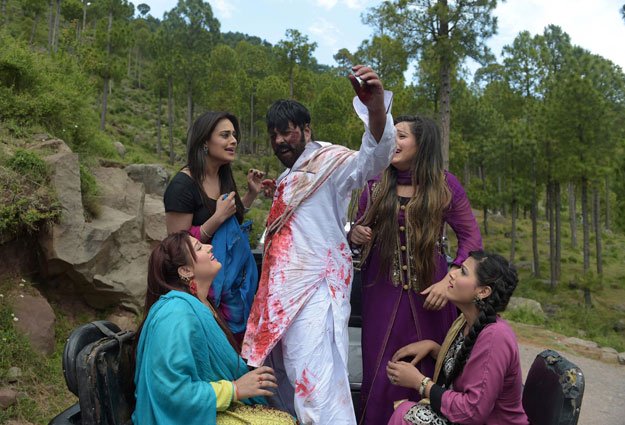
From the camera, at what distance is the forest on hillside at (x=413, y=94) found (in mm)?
7531

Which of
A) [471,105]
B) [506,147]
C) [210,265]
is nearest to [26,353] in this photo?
[210,265]

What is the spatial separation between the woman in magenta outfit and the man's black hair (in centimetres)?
53

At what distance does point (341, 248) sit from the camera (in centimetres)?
231

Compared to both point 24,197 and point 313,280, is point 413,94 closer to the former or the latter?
point 24,197

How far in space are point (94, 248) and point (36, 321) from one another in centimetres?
96

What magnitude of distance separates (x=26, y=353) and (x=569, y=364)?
14.2 feet

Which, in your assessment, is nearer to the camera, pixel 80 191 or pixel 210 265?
pixel 210 265

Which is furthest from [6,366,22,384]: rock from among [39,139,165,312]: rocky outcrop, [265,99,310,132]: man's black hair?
[265,99,310,132]: man's black hair

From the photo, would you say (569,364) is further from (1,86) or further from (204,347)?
(1,86)

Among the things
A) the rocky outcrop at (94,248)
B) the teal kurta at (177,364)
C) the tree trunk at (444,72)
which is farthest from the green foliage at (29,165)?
the tree trunk at (444,72)

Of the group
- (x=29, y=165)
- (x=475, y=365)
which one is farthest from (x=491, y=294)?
(x=29, y=165)

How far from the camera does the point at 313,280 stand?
2.20 meters

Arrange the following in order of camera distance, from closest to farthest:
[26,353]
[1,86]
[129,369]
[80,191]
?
1. [129,369]
2. [26,353]
3. [80,191]
4. [1,86]

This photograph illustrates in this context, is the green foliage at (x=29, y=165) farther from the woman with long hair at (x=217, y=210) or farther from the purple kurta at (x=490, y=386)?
the purple kurta at (x=490, y=386)
